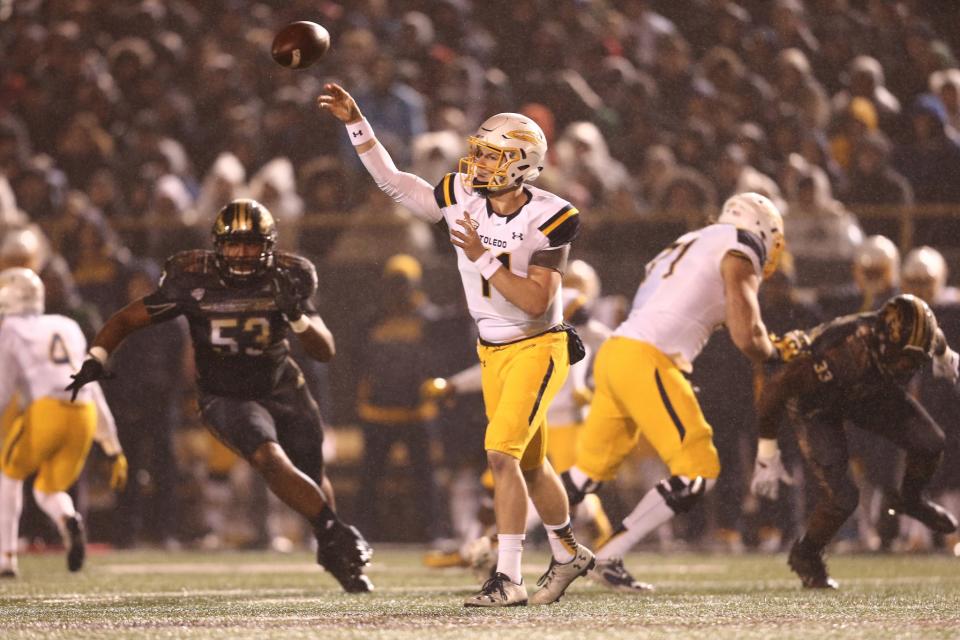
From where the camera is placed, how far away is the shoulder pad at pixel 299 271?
715 cm

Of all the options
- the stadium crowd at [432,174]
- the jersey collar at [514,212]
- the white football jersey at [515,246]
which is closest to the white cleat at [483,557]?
the white football jersey at [515,246]

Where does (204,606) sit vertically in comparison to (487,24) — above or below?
below

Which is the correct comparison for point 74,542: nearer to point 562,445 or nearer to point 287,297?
point 287,297

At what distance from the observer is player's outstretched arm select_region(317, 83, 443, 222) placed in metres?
6.49

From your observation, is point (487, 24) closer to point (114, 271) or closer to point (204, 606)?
point (114, 271)

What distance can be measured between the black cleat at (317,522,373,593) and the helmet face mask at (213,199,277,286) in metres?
1.14

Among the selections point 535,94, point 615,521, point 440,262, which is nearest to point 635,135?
point 535,94

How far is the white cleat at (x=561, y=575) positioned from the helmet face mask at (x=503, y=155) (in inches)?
54.7

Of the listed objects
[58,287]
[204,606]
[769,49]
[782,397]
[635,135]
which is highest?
[769,49]

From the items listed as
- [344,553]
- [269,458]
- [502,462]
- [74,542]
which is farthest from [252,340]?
[74,542]

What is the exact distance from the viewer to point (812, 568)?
7324mm

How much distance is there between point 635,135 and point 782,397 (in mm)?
5688

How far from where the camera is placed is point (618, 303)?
10281mm

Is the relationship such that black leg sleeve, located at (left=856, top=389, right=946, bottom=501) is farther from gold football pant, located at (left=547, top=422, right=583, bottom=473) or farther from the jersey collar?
the jersey collar
